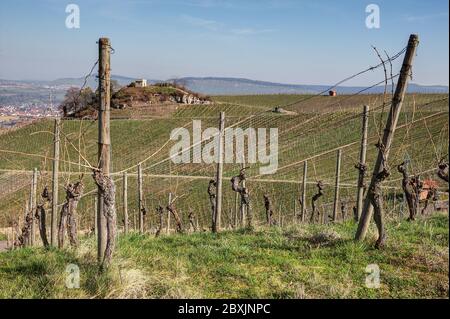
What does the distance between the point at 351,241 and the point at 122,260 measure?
2.94 meters

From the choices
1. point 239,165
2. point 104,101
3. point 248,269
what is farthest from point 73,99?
point 239,165

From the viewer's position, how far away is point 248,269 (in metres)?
5.03

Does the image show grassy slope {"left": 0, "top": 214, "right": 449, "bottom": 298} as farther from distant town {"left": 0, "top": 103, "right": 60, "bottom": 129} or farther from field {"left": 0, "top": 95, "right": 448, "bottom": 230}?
field {"left": 0, "top": 95, "right": 448, "bottom": 230}

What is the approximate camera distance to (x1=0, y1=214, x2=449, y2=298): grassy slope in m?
4.32

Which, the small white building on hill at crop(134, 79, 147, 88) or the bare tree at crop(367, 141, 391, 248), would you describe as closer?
the bare tree at crop(367, 141, 391, 248)

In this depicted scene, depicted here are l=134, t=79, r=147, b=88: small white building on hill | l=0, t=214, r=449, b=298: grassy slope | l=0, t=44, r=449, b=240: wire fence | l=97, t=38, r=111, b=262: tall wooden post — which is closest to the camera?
l=0, t=214, r=449, b=298: grassy slope

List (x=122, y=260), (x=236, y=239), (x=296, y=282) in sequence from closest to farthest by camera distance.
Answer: (x=296, y=282) → (x=122, y=260) → (x=236, y=239)

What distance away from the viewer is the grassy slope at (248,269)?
4.32 meters

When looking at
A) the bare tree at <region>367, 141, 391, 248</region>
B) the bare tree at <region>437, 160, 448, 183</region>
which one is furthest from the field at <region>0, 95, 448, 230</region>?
the bare tree at <region>367, 141, 391, 248</region>

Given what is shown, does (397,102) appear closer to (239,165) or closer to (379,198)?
(379,198)

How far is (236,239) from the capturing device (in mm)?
6523

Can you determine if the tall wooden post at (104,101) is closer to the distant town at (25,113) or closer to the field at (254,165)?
the distant town at (25,113)
